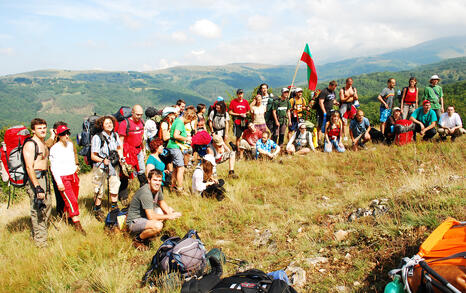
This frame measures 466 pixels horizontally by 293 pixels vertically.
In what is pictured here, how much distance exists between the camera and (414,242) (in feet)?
10.3

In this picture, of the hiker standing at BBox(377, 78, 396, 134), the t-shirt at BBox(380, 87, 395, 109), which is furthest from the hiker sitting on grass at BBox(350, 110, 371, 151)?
the t-shirt at BBox(380, 87, 395, 109)

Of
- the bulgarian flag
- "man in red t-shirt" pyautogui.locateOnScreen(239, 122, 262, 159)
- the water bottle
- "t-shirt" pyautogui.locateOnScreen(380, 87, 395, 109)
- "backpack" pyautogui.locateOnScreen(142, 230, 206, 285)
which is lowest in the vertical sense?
"backpack" pyautogui.locateOnScreen(142, 230, 206, 285)

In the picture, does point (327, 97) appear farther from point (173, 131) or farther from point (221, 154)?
point (173, 131)

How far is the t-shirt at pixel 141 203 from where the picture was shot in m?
4.20

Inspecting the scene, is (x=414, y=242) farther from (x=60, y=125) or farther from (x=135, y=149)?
(x=60, y=125)

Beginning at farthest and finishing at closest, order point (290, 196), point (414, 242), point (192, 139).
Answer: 1. point (192, 139)
2. point (290, 196)
3. point (414, 242)

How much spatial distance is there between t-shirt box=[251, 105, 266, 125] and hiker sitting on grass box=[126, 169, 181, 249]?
4644 mm

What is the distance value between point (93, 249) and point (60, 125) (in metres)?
2.29

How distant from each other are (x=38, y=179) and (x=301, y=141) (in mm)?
7085

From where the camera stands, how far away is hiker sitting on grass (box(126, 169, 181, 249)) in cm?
419

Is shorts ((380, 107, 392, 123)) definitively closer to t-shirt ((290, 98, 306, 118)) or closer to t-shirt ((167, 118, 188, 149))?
t-shirt ((290, 98, 306, 118))

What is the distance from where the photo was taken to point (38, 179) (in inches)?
167

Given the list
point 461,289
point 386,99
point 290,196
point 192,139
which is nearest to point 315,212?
point 290,196

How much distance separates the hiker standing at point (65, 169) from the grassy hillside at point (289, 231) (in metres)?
0.44
